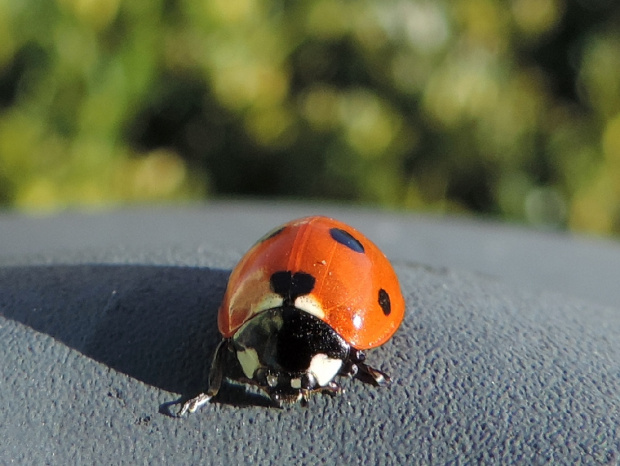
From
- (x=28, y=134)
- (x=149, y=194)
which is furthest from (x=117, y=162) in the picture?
(x=28, y=134)

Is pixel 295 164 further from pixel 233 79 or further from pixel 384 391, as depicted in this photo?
pixel 384 391

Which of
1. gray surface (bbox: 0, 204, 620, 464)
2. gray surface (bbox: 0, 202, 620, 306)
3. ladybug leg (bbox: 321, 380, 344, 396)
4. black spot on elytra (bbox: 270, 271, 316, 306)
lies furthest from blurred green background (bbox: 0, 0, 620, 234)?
ladybug leg (bbox: 321, 380, 344, 396)

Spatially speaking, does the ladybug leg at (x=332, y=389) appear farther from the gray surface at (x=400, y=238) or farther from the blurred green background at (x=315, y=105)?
the blurred green background at (x=315, y=105)

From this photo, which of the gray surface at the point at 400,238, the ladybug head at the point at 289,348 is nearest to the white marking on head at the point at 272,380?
the ladybug head at the point at 289,348

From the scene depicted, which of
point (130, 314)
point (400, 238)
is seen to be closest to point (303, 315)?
point (130, 314)

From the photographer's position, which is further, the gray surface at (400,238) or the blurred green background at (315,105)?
the blurred green background at (315,105)

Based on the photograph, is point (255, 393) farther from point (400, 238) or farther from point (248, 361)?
point (400, 238)
